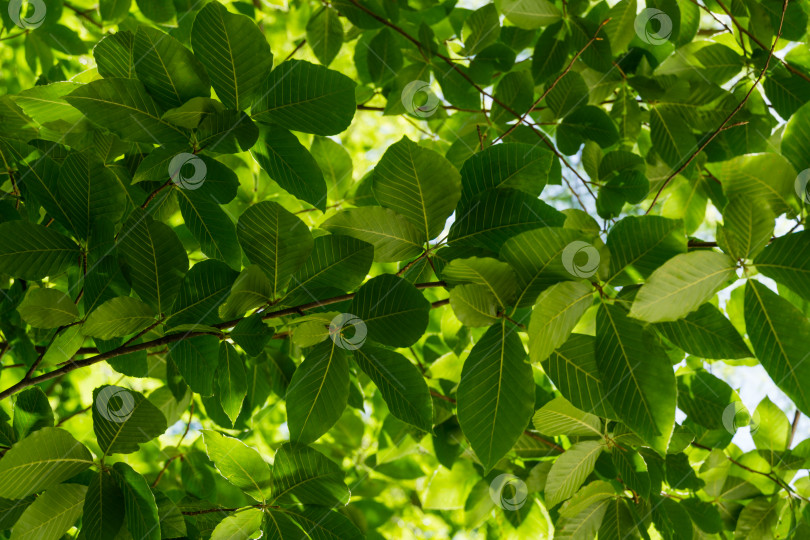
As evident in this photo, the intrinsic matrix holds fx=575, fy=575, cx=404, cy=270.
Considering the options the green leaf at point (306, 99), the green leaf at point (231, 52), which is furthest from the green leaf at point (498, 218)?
the green leaf at point (231, 52)

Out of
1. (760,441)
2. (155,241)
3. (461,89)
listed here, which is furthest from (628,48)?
(155,241)

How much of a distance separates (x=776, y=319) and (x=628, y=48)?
1106mm

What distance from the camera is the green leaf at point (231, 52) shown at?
756 mm

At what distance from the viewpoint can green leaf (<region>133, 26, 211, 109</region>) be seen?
0.76m

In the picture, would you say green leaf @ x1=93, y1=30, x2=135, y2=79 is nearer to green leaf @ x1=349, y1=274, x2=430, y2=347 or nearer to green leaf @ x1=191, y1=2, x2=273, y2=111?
green leaf @ x1=191, y1=2, x2=273, y2=111

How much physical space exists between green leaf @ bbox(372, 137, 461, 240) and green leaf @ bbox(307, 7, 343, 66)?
102 centimetres

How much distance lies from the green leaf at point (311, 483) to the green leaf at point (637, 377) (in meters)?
0.41

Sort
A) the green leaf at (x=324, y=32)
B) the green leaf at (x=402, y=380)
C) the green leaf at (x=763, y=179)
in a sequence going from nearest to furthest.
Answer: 1. the green leaf at (x=763, y=179)
2. the green leaf at (x=402, y=380)
3. the green leaf at (x=324, y=32)

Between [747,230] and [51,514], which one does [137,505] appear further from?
[747,230]

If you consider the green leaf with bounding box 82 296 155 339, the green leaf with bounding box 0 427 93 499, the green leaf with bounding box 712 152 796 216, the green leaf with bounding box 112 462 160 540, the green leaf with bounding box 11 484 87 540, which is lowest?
the green leaf with bounding box 11 484 87 540

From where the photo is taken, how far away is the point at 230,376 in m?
0.97

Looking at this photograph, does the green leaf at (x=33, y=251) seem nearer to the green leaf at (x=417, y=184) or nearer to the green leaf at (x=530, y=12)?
the green leaf at (x=417, y=184)

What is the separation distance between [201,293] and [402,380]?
302 millimetres

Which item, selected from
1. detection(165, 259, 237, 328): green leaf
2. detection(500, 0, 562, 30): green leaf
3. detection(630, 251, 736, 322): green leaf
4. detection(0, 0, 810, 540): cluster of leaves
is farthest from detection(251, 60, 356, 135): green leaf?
detection(500, 0, 562, 30): green leaf
